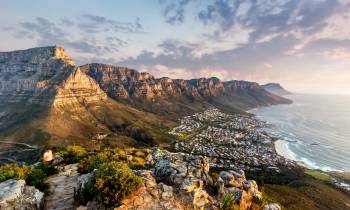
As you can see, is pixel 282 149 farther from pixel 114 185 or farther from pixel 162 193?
pixel 114 185

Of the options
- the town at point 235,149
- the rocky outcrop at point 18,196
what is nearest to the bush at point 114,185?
the rocky outcrop at point 18,196

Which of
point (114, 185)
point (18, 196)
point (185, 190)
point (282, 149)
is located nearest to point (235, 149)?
point (282, 149)

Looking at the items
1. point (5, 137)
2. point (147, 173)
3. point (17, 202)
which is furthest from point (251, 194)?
point (5, 137)

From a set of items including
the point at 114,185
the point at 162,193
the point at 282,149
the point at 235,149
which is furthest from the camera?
the point at 282,149

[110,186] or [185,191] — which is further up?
[110,186]

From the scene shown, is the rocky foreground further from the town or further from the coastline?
the coastline

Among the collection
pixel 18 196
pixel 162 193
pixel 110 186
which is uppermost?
pixel 110 186

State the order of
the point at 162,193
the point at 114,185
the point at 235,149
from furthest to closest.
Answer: the point at 235,149 → the point at 162,193 → the point at 114,185

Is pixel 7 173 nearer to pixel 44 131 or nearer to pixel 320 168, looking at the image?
pixel 320 168
